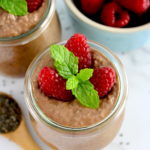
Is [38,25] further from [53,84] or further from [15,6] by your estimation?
[53,84]

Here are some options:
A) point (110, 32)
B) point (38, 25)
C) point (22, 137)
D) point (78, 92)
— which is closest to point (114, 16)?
point (110, 32)

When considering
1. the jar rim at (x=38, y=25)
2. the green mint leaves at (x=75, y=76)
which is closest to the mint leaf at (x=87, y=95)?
the green mint leaves at (x=75, y=76)

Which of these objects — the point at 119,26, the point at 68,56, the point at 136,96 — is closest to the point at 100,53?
the point at 68,56

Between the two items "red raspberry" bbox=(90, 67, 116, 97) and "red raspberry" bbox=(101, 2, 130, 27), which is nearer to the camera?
"red raspberry" bbox=(90, 67, 116, 97)

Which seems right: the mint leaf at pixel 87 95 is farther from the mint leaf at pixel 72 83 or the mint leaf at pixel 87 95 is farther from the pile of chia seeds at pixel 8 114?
the pile of chia seeds at pixel 8 114

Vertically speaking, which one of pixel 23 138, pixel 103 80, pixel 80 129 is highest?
pixel 103 80

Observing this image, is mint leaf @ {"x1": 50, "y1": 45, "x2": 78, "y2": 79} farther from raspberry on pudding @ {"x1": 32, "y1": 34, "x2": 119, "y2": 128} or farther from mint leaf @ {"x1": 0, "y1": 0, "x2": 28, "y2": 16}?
mint leaf @ {"x1": 0, "y1": 0, "x2": 28, "y2": 16}

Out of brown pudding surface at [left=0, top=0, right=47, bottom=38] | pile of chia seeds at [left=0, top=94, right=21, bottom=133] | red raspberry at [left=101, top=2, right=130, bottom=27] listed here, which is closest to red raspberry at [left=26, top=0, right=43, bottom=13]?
brown pudding surface at [left=0, top=0, right=47, bottom=38]
